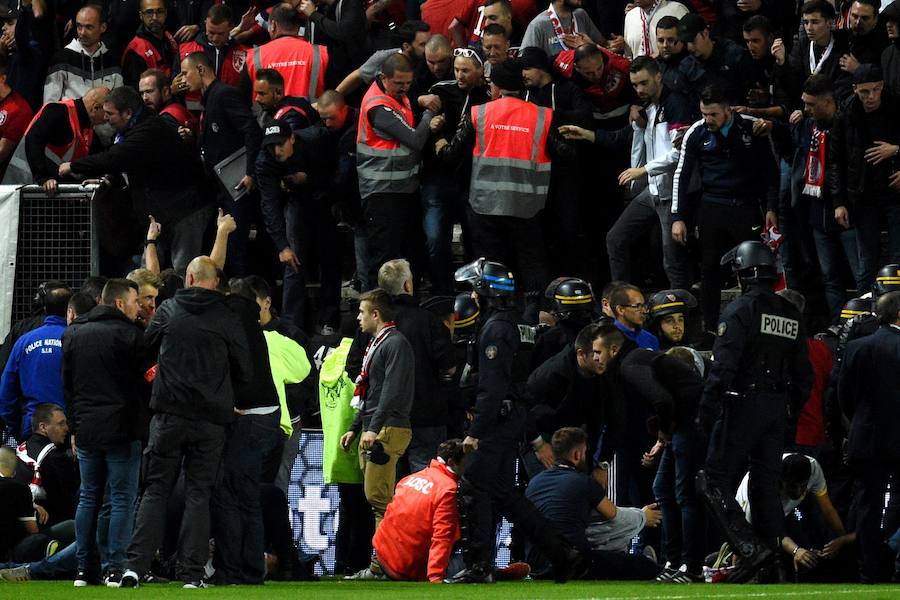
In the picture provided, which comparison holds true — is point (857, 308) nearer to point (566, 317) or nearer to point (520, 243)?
point (566, 317)

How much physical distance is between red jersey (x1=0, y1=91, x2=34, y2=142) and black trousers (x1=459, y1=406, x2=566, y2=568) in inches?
261

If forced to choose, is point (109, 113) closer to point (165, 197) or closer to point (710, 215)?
point (165, 197)

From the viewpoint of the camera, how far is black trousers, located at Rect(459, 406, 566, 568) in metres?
11.1

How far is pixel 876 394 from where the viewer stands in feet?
36.8

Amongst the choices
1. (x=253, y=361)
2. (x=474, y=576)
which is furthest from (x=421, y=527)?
(x=253, y=361)

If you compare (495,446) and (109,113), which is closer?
(495,446)

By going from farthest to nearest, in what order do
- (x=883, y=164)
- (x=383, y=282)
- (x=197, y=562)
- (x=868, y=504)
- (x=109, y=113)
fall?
1. (x=109, y=113)
2. (x=883, y=164)
3. (x=383, y=282)
4. (x=868, y=504)
5. (x=197, y=562)

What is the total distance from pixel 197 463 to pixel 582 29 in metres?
6.62

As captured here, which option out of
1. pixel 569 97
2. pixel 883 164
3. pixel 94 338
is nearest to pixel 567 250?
pixel 569 97

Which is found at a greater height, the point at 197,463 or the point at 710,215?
the point at 710,215

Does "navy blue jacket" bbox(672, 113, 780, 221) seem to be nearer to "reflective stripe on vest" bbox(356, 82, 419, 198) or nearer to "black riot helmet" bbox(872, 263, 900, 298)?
"black riot helmet" bbox(872, 263, 900, 298)

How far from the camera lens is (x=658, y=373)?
1148 cm

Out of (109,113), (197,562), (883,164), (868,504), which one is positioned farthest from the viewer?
(109,113)

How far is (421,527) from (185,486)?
70.6 inches
